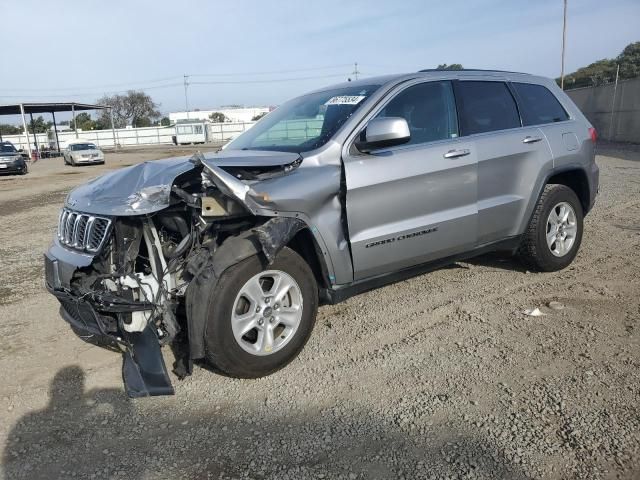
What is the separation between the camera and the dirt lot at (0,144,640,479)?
2557 millimetres

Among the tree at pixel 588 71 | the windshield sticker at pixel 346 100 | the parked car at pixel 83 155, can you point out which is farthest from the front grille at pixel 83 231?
the tree at pixel 588 71

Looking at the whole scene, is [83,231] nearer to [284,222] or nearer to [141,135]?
[284,222]

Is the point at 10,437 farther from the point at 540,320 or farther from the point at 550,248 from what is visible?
the point at 550,248

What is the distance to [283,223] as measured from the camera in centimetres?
325

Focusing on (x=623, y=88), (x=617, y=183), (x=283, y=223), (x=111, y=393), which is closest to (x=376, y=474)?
(x=283, y=223)

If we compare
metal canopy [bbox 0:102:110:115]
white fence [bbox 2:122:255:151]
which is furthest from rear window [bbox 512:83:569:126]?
white fence [bbox 2:122:255:151]

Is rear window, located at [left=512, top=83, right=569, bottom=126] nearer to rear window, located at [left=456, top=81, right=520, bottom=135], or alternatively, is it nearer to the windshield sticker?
rear window, located at [left=456, top=81, right=520, bottom=135]

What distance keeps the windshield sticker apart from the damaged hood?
716 mm

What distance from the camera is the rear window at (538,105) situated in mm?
4910

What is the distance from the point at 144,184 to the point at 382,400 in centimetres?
194

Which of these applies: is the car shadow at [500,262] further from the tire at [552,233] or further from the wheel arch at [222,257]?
the wheel arch at [222,257]

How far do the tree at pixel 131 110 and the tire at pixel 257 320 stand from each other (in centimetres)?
9246

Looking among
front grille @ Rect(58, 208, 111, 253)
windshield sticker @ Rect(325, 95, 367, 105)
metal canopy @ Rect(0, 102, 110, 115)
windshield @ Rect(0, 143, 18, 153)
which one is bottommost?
windshield @ Rect(0, 143, 18, 153)

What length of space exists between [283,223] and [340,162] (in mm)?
658
